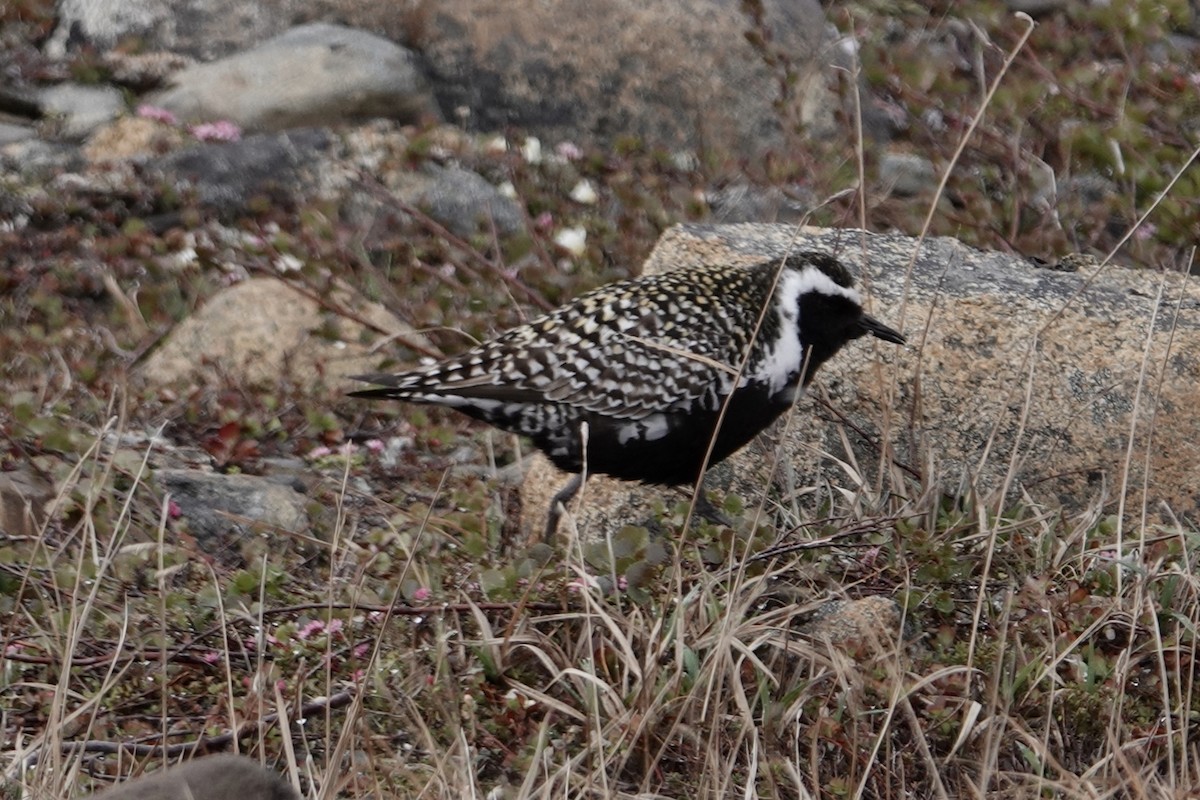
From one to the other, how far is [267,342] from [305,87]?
3796mm

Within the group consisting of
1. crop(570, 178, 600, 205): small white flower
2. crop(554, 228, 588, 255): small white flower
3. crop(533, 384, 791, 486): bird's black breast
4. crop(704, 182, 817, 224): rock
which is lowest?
crop(570, 178, 600, 205): small white flower

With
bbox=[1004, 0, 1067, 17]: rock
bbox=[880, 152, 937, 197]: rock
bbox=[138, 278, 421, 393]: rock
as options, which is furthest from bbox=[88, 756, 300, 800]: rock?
bbox=[1004, 0, 1067, 17]: rock

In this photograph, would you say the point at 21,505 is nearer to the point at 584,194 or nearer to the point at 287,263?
the point at 287,263

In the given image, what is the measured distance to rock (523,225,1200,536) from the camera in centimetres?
555

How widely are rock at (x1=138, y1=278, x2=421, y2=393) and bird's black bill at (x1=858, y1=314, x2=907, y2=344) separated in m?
2.79

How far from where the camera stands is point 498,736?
4.23 m

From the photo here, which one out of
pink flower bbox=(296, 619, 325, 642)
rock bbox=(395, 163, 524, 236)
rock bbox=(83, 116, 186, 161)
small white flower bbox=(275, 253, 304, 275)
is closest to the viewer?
pink flower bbox=(296, 619, 325, 642)

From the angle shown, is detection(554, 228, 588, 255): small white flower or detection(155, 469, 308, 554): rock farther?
detection(554, 228, 588, 255): small white flower

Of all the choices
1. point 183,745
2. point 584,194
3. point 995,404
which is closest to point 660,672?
point 183,745

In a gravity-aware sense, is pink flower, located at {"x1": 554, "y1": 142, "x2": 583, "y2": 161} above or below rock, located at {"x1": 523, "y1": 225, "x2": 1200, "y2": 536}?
below

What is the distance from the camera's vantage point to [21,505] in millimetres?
5539

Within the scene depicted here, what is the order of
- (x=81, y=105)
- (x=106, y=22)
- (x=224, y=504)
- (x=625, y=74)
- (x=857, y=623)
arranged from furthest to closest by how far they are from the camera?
(x=106, y=22) → (x=81, y=105) → (x=625, y=74) → (x=224, y=504) → (x=857, y=623)

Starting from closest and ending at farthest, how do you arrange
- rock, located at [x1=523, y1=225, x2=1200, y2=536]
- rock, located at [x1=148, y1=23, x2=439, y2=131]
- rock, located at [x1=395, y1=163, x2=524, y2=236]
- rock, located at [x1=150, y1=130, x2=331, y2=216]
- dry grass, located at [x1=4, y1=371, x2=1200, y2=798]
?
dry grass, located at [x1=4, y1=371, x2=1200, y2=798]
rock, located at [x1=523, y1=225, x2=1200, y2=536]
rock, located at [x1=395, y1=163, x2=524, y2=236]
rock, located at [x1=150, y1=130, x2=331, y2=216]
rock, located at [x1=148, y1=23, x2=439, y2=131]

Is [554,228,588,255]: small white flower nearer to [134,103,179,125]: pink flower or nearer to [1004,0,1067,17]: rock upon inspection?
[134,103,179,125]: pink flower
